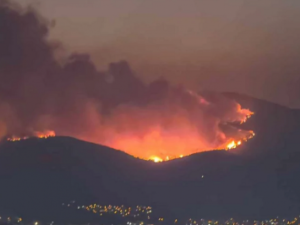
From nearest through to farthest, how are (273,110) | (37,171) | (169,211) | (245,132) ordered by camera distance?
(169,211)
(37,171)
(245,132)
(273,110)

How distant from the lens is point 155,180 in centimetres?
7825

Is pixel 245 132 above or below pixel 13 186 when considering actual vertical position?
above

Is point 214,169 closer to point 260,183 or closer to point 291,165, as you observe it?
point 260,183

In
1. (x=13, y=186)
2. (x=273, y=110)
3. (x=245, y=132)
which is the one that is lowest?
(x=13, y=186)

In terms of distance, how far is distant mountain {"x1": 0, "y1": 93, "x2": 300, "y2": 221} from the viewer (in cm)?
6812

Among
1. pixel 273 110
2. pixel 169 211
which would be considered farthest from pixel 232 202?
pixel 273 110

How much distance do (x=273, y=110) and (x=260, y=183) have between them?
30.5m

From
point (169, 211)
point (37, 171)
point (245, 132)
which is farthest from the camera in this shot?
point (245, 132)

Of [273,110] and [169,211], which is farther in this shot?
[273,110]

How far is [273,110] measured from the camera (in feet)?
354

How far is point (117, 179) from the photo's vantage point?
7850 cm

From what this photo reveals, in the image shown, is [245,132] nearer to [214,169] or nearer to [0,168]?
[214,169]

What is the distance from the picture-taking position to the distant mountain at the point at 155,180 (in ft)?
224

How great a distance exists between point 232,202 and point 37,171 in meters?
26.0
